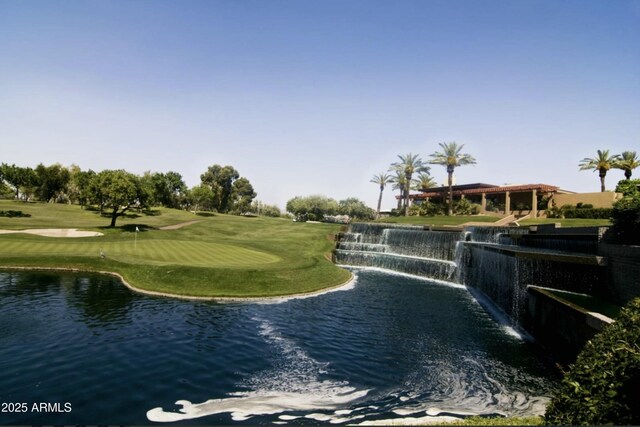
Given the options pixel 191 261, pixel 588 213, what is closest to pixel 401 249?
pixel 191 261

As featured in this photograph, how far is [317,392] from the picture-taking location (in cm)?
1349

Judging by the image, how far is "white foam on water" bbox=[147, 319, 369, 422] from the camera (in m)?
11.7

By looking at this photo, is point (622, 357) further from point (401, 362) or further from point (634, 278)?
point (634, 278)

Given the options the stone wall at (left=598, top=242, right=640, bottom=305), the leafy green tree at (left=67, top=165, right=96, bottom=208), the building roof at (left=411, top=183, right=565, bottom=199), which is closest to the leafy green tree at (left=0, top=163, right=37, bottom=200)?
the leafy green tree at (left=67, top=165, right=96, bottom=208)

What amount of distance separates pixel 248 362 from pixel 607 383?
42.8ft

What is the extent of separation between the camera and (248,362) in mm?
15867

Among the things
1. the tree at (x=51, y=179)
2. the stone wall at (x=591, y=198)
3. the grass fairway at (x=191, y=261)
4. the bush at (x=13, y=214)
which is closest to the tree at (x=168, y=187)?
the tree at (x=51, y=179)

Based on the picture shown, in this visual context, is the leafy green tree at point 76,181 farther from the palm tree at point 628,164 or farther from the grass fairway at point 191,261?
the palm tree at point 628,164

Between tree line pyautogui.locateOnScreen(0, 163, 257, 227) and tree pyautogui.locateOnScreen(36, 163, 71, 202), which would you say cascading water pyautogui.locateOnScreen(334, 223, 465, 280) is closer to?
tree line pyautogui.locateOnScreen(0, 163, 257, 227)

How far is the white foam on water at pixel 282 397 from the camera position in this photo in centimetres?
1173

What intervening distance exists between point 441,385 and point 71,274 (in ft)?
108

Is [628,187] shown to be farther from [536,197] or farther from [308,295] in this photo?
[536,197]

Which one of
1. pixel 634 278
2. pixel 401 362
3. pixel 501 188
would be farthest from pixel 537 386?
pixel 501 188

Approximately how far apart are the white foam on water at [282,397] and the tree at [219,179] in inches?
5108
